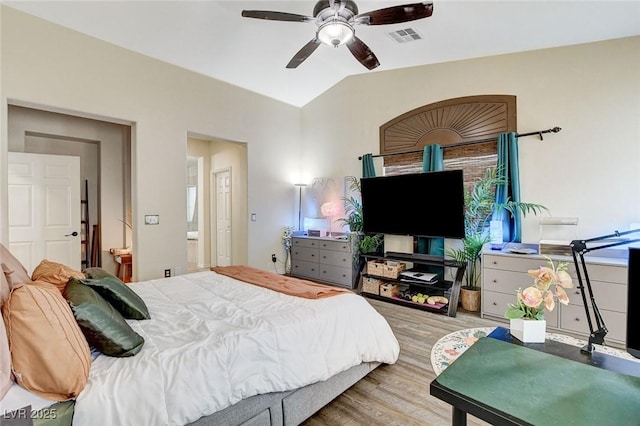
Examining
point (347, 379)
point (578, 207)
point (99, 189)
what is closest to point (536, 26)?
Result: point (578, 207)

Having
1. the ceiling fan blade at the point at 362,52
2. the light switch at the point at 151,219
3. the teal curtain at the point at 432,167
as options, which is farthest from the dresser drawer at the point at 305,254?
the ceiling fan blade at the point at 362,52

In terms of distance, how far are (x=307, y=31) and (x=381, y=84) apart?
1.57 metres

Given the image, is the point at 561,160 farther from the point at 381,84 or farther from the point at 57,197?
the point at 57,197

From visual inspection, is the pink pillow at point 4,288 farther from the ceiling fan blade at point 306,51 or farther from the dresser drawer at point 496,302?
the dresser drawer at point 496,302

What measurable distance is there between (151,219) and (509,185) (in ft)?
15.0

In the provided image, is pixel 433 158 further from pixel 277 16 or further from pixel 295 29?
pixel 277 16

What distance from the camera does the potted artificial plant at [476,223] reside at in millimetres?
3656

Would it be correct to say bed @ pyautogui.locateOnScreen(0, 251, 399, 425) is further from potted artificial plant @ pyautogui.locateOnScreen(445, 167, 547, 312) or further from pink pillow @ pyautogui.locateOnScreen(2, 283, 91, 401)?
potted artificial plant @ pyautogui.locateOnScreen(445, 167, 547, 312)

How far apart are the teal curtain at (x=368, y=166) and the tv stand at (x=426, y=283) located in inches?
51.9

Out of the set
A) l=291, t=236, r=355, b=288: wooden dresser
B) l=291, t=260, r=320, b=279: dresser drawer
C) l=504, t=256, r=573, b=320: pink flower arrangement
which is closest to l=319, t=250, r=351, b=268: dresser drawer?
l=291, t=236, r=355, b=288: wooden dresser

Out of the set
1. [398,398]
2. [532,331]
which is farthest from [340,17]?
[398,398]

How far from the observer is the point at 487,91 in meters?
3.86

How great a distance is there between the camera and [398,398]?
207 centimetres

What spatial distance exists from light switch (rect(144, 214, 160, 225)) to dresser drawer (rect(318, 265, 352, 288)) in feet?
8.47
